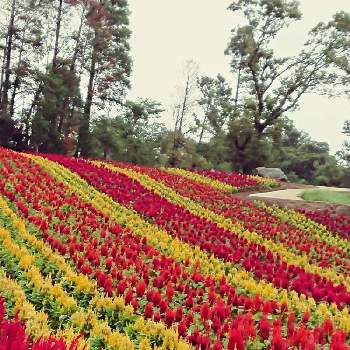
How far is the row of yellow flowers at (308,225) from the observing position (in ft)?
46.7

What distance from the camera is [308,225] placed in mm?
16188

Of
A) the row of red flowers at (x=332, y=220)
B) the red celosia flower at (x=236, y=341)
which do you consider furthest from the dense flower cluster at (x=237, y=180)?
the red celosia flower at (x=236, y=341)

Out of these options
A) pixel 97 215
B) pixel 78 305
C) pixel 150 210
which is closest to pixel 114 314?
pixel 78 305

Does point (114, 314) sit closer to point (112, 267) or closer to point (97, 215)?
point (112, 267)

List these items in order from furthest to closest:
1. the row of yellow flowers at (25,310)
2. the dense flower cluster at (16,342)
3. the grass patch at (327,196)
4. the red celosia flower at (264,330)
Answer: the grass patch at (327,196), the red celosia flower at (264,330), the row of yellow flowers at (25,310), the dense flower cluster at (16,342)

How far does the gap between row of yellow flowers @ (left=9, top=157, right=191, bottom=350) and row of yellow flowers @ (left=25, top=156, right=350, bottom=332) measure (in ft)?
7.83

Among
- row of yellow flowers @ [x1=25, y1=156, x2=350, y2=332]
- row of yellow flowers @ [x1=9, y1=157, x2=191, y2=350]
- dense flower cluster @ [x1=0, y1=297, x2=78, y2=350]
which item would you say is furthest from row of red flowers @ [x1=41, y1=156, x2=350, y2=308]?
dense flower cluster @ [x1=0, y1=297, x2=78, y2=350]

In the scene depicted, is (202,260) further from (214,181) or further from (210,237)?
(214,181)

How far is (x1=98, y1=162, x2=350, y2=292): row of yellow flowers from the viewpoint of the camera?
10559 millimetres

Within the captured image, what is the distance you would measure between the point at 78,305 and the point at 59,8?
31.3 meters

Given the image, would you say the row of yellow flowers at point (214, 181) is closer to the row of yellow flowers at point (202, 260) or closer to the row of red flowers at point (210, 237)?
the row of red flowers at point (210, 237)

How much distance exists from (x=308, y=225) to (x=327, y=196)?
5.19m

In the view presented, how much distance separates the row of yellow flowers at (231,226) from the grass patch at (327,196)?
5.95 m

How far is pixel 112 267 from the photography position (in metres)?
8.28
